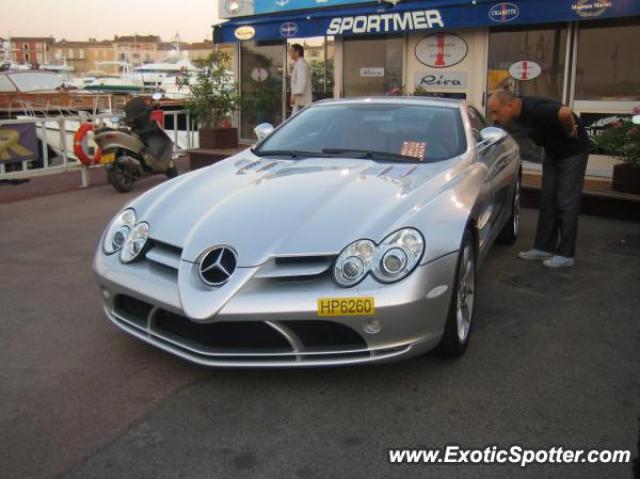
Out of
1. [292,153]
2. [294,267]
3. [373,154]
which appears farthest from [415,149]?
[294,267]

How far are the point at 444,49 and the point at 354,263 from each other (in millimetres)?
8333

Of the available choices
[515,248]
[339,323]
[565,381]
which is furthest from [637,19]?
[339,323]

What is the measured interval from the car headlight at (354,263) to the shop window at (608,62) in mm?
7165

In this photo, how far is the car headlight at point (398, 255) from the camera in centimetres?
322

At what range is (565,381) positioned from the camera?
353cm

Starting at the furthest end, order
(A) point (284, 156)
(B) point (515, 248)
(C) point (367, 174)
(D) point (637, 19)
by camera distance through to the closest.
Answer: (D) point (637, 19) → (B) point (515, 248) → (A) point (284, 156) → (C) point (367, 174)

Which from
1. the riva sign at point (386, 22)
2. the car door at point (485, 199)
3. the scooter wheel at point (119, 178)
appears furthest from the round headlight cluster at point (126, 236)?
the riva sign at point (386, 22)

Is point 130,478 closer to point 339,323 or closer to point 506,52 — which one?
point 339,323

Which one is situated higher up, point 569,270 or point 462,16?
point 462,16

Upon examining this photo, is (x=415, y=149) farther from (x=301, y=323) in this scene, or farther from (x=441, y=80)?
(x=441, y=80)

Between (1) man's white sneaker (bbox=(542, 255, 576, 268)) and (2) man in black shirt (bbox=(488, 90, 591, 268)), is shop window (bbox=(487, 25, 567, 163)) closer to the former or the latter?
(2) man in black shirt (bbox=(488, 90, 591, 268))

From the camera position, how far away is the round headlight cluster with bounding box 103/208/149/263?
3.69 m

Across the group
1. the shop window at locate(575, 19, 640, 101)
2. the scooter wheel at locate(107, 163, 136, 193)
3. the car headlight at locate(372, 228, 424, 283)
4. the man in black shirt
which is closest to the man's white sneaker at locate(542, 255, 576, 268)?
the man in black shirt

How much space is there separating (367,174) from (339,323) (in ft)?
4.19
